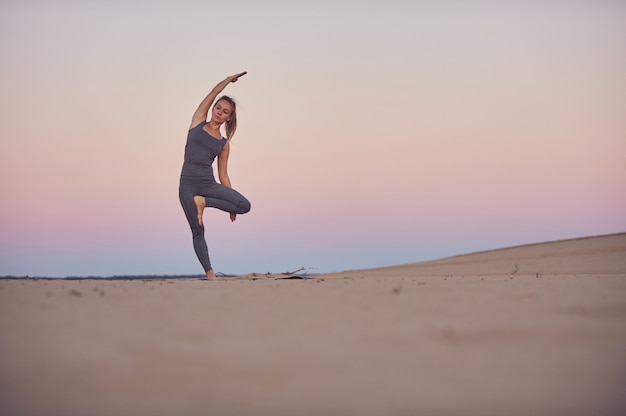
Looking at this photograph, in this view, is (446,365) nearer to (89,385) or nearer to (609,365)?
(609,365)

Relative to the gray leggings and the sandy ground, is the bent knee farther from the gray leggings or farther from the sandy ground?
the sandy ground

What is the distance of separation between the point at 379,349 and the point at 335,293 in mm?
2327

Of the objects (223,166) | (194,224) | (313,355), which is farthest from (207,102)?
(313,355)

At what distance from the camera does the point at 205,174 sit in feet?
29.9

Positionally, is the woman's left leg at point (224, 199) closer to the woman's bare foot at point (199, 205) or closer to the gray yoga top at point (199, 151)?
the woman's bare foot at point (199, 205)

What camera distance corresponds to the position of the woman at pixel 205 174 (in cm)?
907

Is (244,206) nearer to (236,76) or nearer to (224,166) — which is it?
(224,166)

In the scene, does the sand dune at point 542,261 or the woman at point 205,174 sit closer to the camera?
the woman at point 205,174

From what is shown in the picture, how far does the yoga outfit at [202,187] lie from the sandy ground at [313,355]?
3.85 metres

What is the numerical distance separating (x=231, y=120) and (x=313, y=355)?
6292 mm

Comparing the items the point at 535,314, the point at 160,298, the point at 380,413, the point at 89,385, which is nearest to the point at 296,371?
the point at 380,413

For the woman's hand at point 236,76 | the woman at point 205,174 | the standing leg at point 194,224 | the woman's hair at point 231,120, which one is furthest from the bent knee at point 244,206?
the woman's hand at point 236,76

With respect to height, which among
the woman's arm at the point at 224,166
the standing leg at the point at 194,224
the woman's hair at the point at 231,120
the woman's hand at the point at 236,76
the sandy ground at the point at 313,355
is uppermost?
the woman's hand at the point at 236,76

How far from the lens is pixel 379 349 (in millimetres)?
3328
